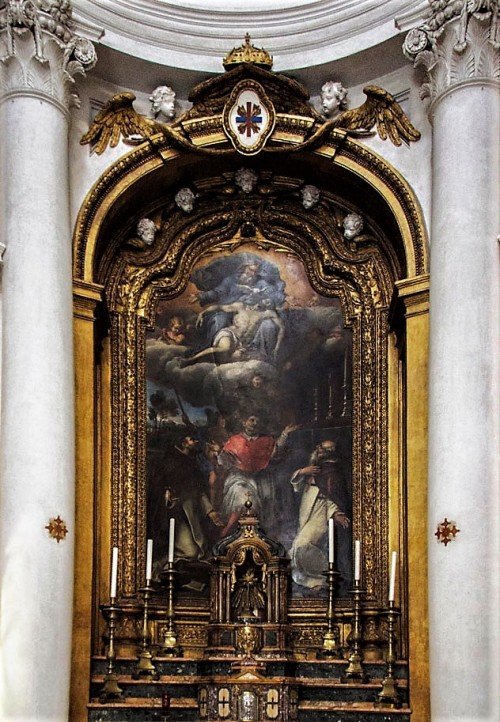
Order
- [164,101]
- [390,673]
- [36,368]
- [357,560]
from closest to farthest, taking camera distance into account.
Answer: [36,368]
[390,673]
[357,560]
[164,101]

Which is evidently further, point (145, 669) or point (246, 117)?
point (246, 117)

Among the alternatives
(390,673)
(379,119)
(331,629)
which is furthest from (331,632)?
(379,119)

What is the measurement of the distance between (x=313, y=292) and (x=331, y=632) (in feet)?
11.6

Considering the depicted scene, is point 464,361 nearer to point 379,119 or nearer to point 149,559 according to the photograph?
point 379,119

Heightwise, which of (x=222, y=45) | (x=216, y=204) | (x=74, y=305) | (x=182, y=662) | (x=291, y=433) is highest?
(x=222, y=45)

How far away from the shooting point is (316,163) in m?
16.6

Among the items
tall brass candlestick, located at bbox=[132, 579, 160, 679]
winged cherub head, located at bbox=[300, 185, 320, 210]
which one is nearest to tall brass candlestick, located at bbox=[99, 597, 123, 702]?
tall brass candlestick, located at bbox=[132, 579, 160, 679]

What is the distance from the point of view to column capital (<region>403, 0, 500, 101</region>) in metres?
15.1

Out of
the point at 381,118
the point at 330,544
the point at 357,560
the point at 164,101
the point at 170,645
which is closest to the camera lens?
the point at 357,560

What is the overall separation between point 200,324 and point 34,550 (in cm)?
371

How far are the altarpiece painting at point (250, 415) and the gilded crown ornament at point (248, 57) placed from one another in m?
1.97

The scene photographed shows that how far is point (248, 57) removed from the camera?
16.3 metres

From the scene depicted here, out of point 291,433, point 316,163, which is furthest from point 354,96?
point 291,433

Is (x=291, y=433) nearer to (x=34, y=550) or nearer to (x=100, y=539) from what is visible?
(x=100, y=539)
